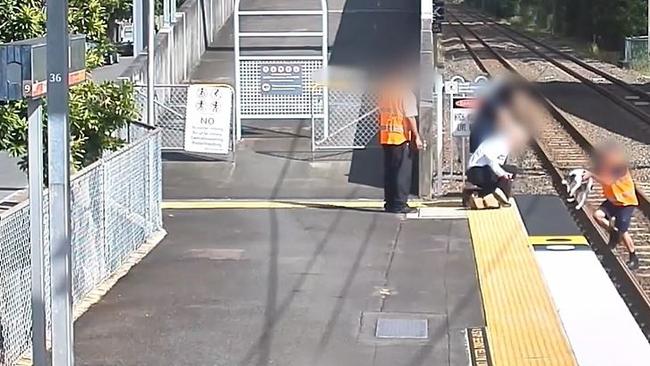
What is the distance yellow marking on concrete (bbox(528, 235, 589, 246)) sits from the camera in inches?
474

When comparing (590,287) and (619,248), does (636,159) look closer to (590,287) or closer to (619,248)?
(619,248)

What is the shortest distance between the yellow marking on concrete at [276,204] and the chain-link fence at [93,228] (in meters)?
1.08

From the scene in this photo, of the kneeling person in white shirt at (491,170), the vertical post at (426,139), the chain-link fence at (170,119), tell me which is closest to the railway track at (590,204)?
the kneeling person in white shirt at (491,170)

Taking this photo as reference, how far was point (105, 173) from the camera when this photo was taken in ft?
33.4

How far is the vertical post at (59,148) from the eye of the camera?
5.67m

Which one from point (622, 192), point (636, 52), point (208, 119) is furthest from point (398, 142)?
point (636, 52)

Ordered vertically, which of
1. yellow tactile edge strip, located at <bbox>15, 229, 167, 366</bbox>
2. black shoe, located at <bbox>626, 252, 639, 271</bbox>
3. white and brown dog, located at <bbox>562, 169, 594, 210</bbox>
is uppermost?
white and brown dog, located at <bbox>562, 169, 594, 210</bbox>

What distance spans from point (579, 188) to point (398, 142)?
2.54 meters

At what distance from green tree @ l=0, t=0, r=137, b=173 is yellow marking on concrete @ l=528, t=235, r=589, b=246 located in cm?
403

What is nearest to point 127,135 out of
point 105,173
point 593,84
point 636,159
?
point 105,173

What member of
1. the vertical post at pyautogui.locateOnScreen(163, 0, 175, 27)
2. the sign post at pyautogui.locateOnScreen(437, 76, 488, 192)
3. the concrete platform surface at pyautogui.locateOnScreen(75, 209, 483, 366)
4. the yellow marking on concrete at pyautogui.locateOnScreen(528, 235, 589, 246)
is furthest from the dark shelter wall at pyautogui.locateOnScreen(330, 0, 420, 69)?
the yellow marking on concrete at pyautogui.locateOnScreen(528, 235, 589, 246)

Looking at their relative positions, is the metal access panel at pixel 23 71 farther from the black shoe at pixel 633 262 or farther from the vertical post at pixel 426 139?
the vertical post at pixel 426 139

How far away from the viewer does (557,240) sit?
1220 centimetres

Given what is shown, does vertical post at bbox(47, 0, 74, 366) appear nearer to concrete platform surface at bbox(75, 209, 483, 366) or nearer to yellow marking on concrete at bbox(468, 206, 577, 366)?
concrete platform surface at bbox(75, 209, 483, 366)
